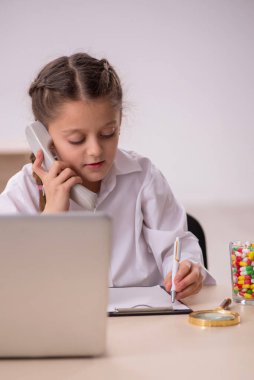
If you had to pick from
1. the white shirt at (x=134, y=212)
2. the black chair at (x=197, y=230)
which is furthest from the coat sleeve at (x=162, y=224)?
the black chair at (x=197, y=230)

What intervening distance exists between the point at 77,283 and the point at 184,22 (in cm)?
213

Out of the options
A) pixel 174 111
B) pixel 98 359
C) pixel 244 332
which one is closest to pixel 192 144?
pixel 174 111

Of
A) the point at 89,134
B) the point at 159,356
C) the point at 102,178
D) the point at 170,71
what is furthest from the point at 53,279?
the point at 170,71

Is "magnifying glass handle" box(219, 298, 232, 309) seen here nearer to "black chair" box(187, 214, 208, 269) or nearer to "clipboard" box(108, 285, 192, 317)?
"clipboard" box(108, 285, 192, 317)

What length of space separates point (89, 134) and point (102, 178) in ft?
0.61

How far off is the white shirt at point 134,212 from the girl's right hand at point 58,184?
3.3 inches

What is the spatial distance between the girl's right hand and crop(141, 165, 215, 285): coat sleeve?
0.23m

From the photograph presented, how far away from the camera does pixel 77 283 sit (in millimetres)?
806

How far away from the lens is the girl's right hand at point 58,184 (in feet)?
5.36

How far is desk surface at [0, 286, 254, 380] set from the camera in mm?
803

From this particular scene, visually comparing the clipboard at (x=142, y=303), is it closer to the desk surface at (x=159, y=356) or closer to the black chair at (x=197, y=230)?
the desk surface at (x=159, y=356)

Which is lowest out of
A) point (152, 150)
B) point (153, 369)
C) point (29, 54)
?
point (153, 369)

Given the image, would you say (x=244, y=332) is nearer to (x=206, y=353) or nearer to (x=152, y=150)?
(x=206, y=353)

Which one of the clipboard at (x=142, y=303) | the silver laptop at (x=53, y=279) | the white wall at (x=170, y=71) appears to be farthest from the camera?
the white wall at (x=170, y=71)
